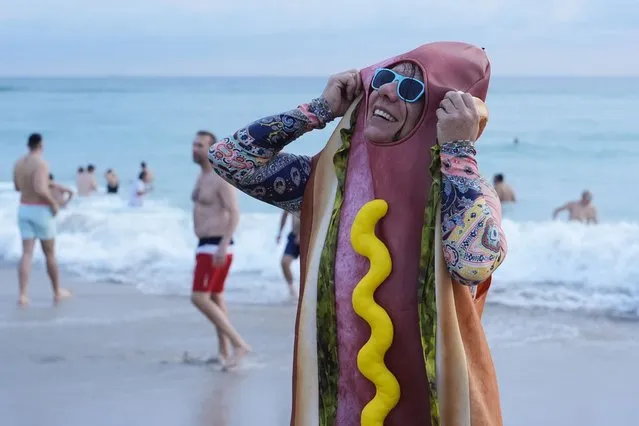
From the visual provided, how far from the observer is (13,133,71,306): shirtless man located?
383 inches

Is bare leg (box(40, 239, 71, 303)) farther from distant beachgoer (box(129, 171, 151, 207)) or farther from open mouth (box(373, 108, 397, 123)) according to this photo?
distant beachgoer (box(129, 171, 151, 207))

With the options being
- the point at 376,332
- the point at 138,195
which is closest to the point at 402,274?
the point at 376,332

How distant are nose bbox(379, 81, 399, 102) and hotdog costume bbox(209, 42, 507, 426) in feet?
0.28

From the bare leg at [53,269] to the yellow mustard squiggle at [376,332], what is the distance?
748cm

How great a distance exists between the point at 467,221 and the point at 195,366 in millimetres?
5316

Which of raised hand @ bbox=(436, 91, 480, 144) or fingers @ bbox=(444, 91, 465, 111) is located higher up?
fingers @ bbox=(444, 91, 465, 111)

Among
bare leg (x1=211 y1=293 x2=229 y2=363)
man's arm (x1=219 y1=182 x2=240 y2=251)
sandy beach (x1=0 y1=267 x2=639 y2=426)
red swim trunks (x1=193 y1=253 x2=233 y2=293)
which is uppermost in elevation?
man's arm (x1=219 y1=182 x2=240 y2=251)

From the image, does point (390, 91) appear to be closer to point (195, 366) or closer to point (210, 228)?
point (210, 228)

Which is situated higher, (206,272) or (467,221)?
(467,221)

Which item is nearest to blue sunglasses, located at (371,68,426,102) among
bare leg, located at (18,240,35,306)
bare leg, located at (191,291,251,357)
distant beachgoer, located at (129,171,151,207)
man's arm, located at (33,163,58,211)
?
bare leg, located at (191,291,251,357)

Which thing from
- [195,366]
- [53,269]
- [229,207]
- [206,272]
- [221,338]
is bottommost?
[195,366]

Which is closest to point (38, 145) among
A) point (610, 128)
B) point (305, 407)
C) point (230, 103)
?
point (305, 407)

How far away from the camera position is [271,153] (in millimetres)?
3092

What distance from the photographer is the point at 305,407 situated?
9.61ft
